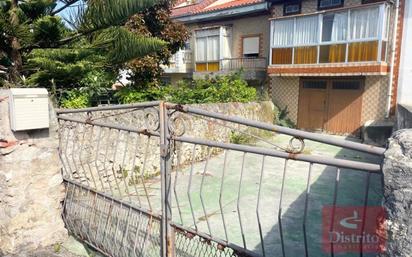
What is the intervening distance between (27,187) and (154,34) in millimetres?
8581

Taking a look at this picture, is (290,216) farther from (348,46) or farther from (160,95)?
(348,46)

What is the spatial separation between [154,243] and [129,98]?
7453 millimetres

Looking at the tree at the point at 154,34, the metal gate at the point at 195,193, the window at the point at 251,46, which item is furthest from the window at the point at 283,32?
the metal gate at the point at 195,193

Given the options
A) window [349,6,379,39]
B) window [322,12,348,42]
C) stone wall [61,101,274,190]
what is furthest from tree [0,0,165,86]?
window [349,6,379,39]

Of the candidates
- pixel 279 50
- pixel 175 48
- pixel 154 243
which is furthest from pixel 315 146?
pixel 154 243

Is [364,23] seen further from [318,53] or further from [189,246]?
[189,246]

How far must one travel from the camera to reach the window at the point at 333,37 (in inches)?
428

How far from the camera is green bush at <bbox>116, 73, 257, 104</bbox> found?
9859mm

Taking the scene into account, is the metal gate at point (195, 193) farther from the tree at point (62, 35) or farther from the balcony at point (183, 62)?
the balcony at point (183, 62)

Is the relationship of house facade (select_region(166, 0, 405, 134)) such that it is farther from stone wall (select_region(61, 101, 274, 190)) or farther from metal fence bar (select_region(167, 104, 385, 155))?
metal fence bar (select_region(167, 104, 385, 155))

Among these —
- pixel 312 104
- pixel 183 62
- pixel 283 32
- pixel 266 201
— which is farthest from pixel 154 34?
pixel 183 62

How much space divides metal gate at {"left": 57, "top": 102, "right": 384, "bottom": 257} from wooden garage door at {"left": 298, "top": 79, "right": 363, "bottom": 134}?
19.9 ft

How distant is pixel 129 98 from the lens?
9578 millimetres

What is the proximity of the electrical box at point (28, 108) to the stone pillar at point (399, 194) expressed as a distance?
302cm
